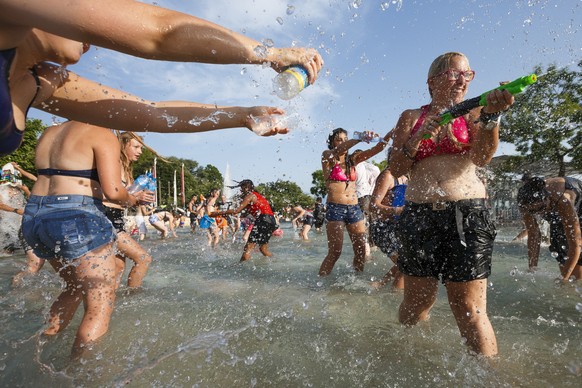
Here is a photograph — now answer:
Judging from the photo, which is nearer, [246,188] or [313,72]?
[313,72]

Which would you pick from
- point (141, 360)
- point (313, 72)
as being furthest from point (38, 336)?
point (313, 72)

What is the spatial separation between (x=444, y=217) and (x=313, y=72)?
1256 mm

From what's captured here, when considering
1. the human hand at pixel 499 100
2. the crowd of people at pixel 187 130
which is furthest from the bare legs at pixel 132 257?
the human hand at pixel 499 100

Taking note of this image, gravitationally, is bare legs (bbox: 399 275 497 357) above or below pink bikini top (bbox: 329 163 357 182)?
below

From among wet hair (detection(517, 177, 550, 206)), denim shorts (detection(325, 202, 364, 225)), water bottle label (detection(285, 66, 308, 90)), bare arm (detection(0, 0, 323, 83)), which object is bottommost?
denim shorts (detection(325, 202, 364, 225))

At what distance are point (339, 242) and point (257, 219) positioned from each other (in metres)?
3.18

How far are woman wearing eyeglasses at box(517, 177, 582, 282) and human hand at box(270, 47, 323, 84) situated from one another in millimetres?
3800

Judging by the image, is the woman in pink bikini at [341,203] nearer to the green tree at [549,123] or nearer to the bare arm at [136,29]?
the bare arm at [136,29]

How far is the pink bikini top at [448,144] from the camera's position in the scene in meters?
2.26

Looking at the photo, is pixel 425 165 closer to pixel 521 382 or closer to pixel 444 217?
pixel 444 217

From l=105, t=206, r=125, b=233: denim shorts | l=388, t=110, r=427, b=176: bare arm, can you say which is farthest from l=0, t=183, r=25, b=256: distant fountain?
l=388, t=110, r=427, b=176: bare arm

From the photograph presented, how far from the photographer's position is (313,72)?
153cm

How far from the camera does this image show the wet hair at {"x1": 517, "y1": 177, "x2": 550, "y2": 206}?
13.4 ft

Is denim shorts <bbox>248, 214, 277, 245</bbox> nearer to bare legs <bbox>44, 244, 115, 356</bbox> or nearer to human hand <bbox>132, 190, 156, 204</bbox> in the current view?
human hand <bbox>132, 190, 156, 204</bbox>
